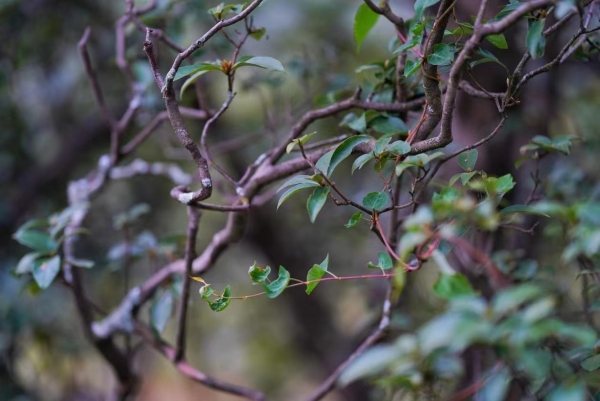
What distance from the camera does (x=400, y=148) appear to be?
686 mm

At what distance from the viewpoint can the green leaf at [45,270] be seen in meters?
0.98

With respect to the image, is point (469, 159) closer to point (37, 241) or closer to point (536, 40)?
point (536, 40)

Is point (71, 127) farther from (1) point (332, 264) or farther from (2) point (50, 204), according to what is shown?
(1) point (332, 264)

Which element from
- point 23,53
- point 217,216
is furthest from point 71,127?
point 217,216

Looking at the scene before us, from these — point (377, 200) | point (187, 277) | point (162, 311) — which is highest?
point (377, 200)

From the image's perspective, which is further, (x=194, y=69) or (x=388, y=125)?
(x=388, y=125)

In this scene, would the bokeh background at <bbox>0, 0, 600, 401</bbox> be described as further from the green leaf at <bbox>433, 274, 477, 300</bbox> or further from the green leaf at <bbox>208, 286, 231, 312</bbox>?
the green leaf at <bbox>433, 274, 477, 300</bbox>

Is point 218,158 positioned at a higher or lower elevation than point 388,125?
lower

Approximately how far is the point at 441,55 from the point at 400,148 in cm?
12

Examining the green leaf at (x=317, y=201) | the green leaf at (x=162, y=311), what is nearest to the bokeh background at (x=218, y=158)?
the green leaf at (x=162, y=311)

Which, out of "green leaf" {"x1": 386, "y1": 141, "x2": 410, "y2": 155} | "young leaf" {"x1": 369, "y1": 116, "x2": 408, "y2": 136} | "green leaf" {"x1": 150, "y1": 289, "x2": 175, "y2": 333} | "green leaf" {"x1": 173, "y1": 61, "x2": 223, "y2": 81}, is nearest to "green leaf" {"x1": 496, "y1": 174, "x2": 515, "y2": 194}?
"green leaf" {"x1": 386, "y1": 141, "x2": 410, "y2": 155}

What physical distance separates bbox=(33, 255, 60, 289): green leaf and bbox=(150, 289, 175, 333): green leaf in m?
0.18

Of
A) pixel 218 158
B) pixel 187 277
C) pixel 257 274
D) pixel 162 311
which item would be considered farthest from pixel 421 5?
pixel 218 158

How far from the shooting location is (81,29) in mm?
1961
